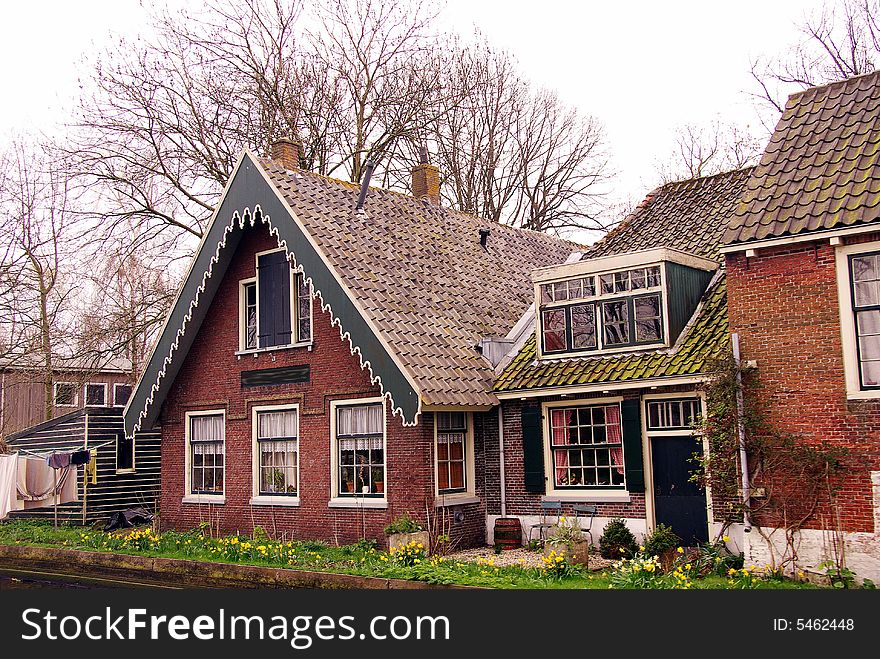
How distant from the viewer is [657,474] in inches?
626

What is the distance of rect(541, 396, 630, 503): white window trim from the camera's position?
53.4ft

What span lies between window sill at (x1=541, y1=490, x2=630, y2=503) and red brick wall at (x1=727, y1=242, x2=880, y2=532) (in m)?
3.77

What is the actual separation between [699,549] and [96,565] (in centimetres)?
1222

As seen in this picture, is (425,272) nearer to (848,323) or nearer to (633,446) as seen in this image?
(633,446)

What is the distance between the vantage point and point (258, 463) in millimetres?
20109

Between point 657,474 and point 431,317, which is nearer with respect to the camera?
point 657,474

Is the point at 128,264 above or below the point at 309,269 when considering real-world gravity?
above

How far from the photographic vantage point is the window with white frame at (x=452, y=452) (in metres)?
17.5

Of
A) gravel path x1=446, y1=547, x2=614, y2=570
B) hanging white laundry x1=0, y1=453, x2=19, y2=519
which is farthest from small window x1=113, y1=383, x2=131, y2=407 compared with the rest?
gravel path x1=446, y1=547, x2=614, y2=570

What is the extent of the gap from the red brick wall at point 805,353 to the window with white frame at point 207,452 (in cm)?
1229

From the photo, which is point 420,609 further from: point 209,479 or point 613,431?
point 209,479

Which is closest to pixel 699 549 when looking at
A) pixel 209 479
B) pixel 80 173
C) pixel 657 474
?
pixel 657 474

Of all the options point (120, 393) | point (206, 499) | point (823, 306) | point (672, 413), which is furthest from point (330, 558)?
point (120, 393)

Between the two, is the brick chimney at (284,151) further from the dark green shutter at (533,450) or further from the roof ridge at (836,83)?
the roof ridge at (836,83)
